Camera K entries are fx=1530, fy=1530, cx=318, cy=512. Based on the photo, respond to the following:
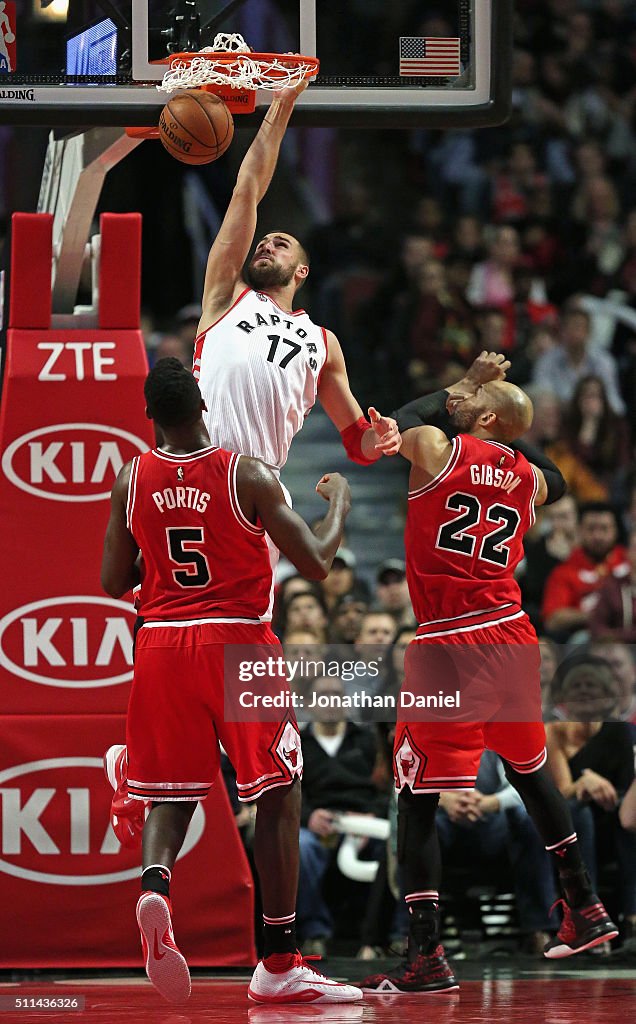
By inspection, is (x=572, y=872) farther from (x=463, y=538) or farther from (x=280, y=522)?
(x=280, y=522)

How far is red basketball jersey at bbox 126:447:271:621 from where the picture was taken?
5.13 m

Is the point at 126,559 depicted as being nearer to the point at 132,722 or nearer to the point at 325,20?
the point at 132,722

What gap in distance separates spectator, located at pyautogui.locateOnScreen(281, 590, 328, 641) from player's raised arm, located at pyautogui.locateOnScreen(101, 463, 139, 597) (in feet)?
9.01

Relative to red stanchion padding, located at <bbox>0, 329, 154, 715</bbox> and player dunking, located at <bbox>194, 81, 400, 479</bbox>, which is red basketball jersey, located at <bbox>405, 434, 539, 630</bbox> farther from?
red stanchion padding, located at <bbox>0, 329, 154, 715</bbox>

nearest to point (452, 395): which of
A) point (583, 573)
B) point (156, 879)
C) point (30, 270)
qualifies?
point (30, 270)

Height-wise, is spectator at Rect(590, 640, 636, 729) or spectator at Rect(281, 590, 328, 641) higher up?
spectator at Rect(281, 590, 328, 641)

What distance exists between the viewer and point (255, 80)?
229 inches

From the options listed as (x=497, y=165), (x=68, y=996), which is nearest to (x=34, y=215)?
(x=68, y=996)

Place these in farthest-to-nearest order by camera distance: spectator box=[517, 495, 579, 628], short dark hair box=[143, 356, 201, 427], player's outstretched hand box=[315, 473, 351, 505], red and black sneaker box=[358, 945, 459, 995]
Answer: spectator box=[517, 495, 579, 628] < red and black sneaker box=[358, 945, 459, 995] < player's outstretched hand box=[315, 473, 351, 505] < short dark hair box=[143, 356, 201, 427]

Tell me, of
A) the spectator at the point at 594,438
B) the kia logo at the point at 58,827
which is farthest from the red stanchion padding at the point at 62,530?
the spectator at the point at 594,438

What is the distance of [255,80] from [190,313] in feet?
15.1

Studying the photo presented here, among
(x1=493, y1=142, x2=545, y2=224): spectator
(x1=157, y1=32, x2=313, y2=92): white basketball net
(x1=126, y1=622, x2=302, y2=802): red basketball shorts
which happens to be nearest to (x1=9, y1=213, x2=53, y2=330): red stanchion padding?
(x1=157, y1=32, x2=313, y2=92): white basketball net

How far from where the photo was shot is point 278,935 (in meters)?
5.15

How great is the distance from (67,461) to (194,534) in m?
1.39
